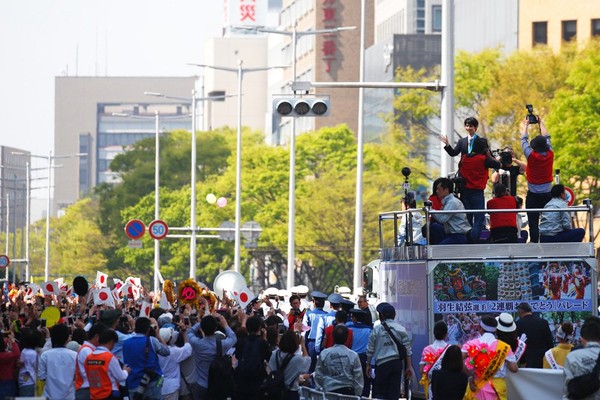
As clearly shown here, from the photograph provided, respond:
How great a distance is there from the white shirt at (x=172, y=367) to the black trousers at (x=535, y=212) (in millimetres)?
4864

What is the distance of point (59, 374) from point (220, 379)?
2.31 metres

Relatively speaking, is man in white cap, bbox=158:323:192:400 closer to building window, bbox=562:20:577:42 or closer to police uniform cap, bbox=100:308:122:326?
police uniform cap, bbox=100:308:122:326

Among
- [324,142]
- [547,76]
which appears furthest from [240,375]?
[324,142]

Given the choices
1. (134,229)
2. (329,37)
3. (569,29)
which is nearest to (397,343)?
(134,229)

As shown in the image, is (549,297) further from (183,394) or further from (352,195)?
(352,195)

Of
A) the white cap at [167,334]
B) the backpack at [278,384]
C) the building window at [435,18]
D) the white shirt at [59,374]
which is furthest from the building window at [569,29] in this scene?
the white shirt at [59,374]

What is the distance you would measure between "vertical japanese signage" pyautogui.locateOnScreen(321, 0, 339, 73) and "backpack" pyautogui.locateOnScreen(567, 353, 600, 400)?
115m

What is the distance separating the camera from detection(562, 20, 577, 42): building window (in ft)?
245

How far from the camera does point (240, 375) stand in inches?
711

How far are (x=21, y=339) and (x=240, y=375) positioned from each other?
2312 mm

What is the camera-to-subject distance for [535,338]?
19266 mm

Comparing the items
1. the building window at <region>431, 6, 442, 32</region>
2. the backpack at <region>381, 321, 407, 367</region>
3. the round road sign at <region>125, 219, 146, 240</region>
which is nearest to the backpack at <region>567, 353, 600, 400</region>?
the backpack at <region>381, 321, 407, 367</region>

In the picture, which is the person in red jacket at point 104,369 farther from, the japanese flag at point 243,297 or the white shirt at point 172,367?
the japanese flag at point 243,297

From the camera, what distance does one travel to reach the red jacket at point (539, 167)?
21.2 meters
